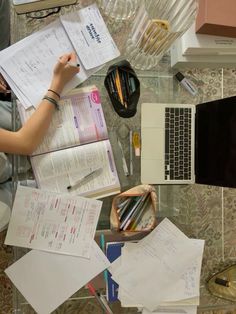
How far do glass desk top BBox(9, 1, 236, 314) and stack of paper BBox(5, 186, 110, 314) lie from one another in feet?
0.13

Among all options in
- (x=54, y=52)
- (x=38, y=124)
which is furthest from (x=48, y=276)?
(x=54, y=52)

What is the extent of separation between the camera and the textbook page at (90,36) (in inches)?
43.6

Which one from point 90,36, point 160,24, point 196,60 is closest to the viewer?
point 160,24

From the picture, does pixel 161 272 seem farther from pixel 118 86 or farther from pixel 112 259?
pixel 118 86

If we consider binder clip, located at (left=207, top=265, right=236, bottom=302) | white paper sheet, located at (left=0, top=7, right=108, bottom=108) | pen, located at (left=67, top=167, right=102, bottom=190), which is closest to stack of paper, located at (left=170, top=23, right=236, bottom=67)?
white paper sheet, located at (left=0, top=7, right=108, bottom=108)

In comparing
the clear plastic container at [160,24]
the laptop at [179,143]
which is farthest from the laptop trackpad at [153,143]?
the clear plastic container at [160,24]

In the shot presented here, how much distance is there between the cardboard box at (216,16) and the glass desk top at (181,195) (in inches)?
5.8

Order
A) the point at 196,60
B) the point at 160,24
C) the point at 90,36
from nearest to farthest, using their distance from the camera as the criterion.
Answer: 1. the point at 160,24
2. the point at 90,36
3. the point at 196,60

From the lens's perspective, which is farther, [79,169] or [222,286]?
[222,286]

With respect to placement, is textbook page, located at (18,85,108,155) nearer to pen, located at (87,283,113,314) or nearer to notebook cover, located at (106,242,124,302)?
notebook cover, located at (106,242,124,302)

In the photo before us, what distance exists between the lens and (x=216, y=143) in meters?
1.05

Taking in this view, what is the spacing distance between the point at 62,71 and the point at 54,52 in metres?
0.07

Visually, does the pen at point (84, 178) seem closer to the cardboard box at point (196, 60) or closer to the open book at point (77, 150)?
the open book at point (77, 150)

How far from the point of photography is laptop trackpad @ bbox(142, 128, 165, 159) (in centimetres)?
111
